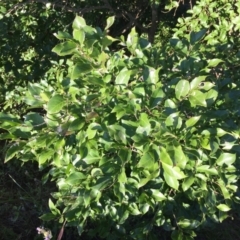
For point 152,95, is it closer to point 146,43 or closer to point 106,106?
point 106,106

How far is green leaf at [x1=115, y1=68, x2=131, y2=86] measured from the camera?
1.65 meters

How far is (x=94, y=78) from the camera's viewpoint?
1624 millimetres

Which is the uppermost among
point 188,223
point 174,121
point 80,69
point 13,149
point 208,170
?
point 80,69

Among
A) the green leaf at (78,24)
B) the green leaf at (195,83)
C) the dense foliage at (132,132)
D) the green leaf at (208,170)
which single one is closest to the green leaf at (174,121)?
the dense foliage at (132,132)

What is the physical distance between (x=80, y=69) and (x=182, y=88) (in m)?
0.34

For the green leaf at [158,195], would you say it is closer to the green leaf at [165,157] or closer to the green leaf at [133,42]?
the green leaf at [165,157]

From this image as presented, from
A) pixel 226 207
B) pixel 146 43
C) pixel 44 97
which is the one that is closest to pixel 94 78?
pixel 44 97

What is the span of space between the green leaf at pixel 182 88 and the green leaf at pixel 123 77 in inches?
6.9

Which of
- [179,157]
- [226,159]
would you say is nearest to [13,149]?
[179,157]

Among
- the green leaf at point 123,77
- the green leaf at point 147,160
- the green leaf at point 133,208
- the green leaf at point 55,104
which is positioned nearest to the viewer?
the green leaf at point 147,160

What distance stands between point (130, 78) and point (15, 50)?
160cm

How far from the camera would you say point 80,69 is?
1.60 m

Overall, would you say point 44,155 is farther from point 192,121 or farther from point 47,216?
point 192,121

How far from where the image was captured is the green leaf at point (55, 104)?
1553 millimetres
